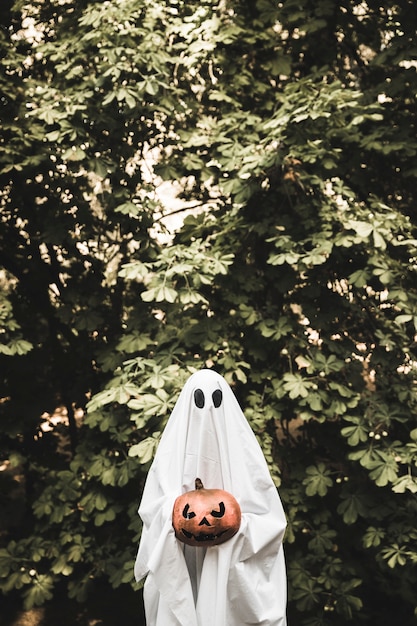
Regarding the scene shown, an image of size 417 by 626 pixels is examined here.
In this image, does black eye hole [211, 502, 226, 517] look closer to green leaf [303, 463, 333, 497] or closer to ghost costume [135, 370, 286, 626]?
ghost costume [135, 370, 286, 626]

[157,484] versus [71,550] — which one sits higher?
[157,484]

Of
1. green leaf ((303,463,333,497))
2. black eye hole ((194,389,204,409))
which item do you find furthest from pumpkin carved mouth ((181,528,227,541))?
green leaf ((303,463,333,497))

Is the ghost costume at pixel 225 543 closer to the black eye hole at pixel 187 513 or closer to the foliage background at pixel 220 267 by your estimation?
the black eye hole at pixel 187 513

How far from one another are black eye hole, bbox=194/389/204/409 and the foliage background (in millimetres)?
1165

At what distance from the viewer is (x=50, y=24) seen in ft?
16.0

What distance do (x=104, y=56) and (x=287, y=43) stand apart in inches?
58.4

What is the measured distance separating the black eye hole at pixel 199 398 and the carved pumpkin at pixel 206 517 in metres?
0.31

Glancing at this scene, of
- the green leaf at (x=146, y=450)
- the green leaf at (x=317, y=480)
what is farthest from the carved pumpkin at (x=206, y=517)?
the green leaf at (x=317, y=480)

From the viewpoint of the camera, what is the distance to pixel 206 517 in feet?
8.04

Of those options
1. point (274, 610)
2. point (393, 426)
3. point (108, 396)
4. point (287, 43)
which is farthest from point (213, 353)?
point (287, 43)

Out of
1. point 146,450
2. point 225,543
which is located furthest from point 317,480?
point 225,543

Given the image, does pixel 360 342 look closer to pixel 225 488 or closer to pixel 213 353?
pixel 213 353

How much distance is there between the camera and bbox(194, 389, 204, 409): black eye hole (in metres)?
2.58

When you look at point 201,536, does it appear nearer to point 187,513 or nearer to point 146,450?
point 187,513
